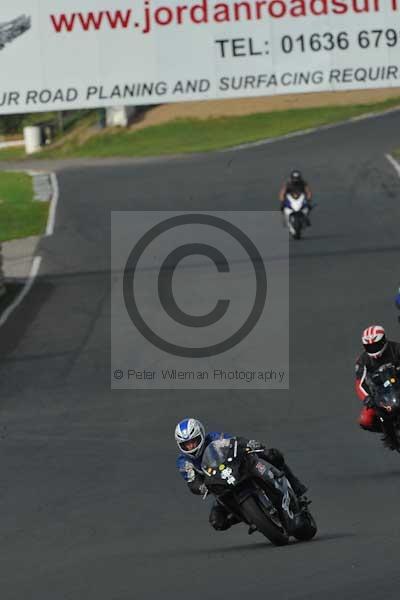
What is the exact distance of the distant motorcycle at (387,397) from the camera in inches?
Answer: 516

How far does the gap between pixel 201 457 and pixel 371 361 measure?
345cm

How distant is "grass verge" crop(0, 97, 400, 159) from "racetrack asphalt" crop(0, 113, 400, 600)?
18.5 meters

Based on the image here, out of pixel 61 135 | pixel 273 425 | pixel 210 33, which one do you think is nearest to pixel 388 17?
pixel 210 33

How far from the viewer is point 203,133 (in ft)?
196

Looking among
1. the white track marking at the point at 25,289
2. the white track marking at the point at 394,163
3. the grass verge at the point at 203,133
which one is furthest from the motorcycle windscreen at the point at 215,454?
the grass verge at the point at 203,133

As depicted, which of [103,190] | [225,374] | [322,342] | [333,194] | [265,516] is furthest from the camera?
[103,190]

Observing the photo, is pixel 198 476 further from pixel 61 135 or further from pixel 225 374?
pixel 61 135

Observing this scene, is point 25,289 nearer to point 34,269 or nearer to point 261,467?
point 34,269

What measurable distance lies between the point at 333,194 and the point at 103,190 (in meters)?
9.00

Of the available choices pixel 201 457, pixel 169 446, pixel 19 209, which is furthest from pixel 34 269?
pixel 201 457

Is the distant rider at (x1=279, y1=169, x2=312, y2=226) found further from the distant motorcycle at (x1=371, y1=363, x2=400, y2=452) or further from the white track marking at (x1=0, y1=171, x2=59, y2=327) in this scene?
the distant motorcycle at (x1=371, y1=363, x2=400, y2=452)

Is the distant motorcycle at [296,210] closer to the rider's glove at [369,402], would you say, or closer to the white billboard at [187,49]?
the white billboard at [187,49]

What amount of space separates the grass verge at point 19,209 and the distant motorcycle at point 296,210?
8.48 metres

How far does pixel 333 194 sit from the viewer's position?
129ft
